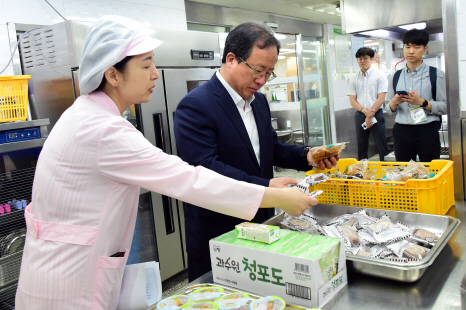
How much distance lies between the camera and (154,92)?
3.21 meters

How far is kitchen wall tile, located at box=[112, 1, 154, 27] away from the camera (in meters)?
3.74

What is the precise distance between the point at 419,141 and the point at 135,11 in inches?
115

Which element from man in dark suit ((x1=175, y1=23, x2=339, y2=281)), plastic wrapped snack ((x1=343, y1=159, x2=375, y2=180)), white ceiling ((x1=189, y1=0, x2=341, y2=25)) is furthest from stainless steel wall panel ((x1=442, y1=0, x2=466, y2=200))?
white ceiling ((x1=189, y1=0, x2=341, y2=25))

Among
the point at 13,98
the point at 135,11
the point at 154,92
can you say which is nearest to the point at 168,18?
the point at 135,11


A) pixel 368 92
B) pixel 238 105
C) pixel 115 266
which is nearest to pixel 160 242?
pixel 238 105

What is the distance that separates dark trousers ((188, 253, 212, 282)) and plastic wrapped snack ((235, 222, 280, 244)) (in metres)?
0.58

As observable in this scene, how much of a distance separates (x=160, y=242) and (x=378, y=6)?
2559 mm

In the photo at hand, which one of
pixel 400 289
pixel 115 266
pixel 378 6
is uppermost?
pixel 378 6

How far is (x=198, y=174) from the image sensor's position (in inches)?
47.0

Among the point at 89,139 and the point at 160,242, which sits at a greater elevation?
the point at 89,139

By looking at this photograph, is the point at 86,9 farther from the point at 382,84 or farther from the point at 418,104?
the point at 382,84

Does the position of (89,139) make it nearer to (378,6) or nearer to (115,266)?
(115,266)

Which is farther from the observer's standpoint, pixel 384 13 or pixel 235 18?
pixel 235 18

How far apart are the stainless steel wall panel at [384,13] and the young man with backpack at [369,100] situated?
8.64 feet
